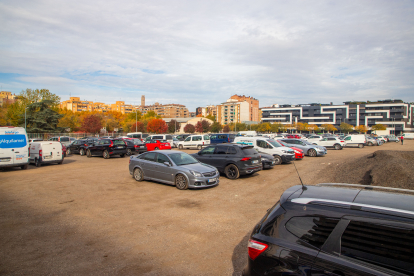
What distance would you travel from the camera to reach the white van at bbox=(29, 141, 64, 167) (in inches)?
686

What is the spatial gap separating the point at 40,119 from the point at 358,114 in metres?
120

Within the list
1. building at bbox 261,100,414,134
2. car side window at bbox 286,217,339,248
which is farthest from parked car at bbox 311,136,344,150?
building at bbox 261,100,414,134

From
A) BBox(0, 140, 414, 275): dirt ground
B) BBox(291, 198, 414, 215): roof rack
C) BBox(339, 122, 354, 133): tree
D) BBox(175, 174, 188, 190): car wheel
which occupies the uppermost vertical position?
BBox(339, 122, 354, 133): tree

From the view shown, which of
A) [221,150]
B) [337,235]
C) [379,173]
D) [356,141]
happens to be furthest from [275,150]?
[356,141]

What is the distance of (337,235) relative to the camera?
2492mm

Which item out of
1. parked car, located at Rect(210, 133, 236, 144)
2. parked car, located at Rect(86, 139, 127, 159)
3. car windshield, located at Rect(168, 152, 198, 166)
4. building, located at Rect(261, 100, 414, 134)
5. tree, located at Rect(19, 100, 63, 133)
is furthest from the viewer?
building, located at Rect(261, 100, 414, 134)

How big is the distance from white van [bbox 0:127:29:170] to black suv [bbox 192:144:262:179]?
11.1 meters

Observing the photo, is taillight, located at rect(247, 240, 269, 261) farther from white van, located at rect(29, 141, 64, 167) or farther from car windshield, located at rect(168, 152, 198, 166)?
white van, located at rect(29, 141, 64, 167)

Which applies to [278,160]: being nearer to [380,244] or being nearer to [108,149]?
[108,149]

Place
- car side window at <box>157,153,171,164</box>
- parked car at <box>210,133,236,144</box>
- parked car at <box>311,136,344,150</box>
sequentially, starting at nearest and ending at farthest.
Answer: car side window at <box>157,153,171,164</box> < parked car at <box>210,133,236,144</box> < parked car at <box>311,136,344,150</box>

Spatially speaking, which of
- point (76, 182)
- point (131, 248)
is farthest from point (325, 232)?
point (76, 182)

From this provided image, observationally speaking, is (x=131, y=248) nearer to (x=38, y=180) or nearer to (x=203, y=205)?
(x=203, y=205)

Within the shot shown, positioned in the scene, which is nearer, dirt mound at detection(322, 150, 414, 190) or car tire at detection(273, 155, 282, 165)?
dirt mound at detection(322, 150, 414, 190)

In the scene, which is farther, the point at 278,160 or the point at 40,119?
the point at 40,119
